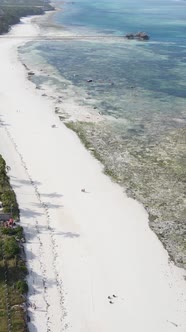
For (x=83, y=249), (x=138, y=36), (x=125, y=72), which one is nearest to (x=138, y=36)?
(x=138, y=36)

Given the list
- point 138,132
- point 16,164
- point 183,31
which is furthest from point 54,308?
point 183,31

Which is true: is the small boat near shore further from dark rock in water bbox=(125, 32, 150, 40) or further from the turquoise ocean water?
the turquoise ocean water

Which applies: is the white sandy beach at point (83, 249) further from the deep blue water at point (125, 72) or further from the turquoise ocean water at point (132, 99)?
the deep blue water at point (125, 72)

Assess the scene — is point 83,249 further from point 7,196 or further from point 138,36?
point 138,36

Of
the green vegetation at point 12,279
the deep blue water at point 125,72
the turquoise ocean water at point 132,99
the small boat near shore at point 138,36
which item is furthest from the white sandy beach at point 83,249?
the small boat near shore at point 138,36

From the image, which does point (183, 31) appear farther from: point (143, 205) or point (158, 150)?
point (143, 205)
